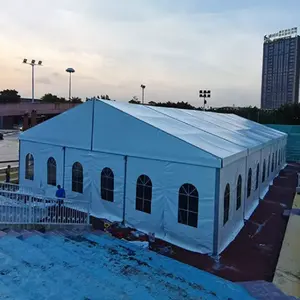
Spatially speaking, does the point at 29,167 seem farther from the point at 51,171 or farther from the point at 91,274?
the point at 91,274

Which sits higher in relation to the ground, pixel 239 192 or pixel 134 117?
pixel 134 117

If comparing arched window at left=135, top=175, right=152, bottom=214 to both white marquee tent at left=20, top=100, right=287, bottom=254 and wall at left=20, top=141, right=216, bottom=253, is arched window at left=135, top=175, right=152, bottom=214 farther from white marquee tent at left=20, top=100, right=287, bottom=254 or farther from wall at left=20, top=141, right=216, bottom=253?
wall at left=20, top=141, right=216, bottom=253

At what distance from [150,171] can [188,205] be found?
5.59 ft

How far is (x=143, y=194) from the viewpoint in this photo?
11.0 metres

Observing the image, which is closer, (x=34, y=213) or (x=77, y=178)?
(x=34, y=213)

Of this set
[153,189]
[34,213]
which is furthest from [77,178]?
[34,213]

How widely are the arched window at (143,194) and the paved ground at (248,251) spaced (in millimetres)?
883

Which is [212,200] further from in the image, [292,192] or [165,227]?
[292,192]

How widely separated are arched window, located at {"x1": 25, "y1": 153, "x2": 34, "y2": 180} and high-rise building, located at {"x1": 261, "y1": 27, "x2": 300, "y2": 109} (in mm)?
79143

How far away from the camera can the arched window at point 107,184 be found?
11992 mm

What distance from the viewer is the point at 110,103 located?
40.4 ft

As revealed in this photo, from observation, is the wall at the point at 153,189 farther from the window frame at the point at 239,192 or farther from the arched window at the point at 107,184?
the window frame at the point at 239,192

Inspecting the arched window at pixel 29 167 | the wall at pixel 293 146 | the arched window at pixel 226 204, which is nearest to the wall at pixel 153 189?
the arched window at pixel 29 167

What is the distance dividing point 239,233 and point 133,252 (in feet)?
16.0
